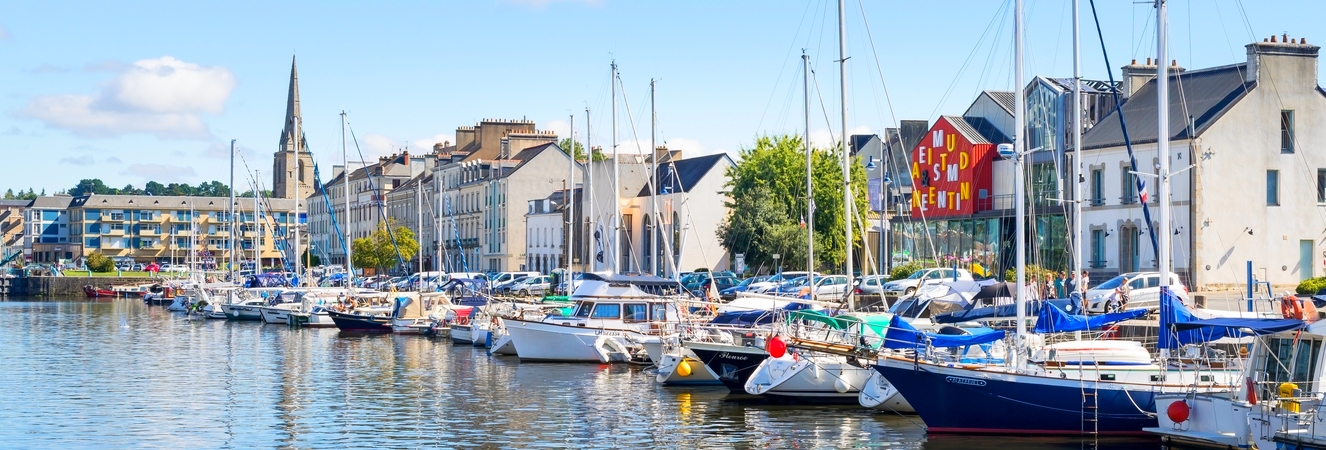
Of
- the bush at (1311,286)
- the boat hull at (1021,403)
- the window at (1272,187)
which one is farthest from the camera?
the window at (1272,187)

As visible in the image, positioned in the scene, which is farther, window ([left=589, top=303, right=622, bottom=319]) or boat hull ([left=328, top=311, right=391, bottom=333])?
boat hull ([left=328, top=311, right=391, bottom=333])

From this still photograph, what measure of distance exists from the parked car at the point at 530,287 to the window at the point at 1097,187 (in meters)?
34.7

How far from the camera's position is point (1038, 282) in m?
46.8

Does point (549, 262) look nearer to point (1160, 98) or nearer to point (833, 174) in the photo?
point (833, 174)

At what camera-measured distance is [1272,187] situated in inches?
2406

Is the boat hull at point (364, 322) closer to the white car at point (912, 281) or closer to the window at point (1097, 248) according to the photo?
the white car at point (912, 281)

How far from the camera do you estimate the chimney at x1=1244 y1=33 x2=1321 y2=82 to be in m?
59.8

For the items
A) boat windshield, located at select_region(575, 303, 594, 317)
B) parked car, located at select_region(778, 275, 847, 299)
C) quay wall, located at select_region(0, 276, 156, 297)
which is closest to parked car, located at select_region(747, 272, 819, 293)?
parked car, located at select_region(778, 275, 847, 299)

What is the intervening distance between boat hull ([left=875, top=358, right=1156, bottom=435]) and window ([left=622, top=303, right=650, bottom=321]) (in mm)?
19549

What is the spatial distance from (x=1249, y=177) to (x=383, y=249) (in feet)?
249

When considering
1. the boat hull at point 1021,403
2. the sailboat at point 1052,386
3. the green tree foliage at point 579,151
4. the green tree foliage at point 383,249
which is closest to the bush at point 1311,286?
the sailboat at point 1052,386

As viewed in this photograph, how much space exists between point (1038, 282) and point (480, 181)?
278 ft

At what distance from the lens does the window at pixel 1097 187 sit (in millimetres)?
64375

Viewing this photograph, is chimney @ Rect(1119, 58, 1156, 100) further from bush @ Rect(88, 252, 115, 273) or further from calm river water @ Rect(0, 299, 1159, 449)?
bush @ Rect(88, 252, 115, 273)
